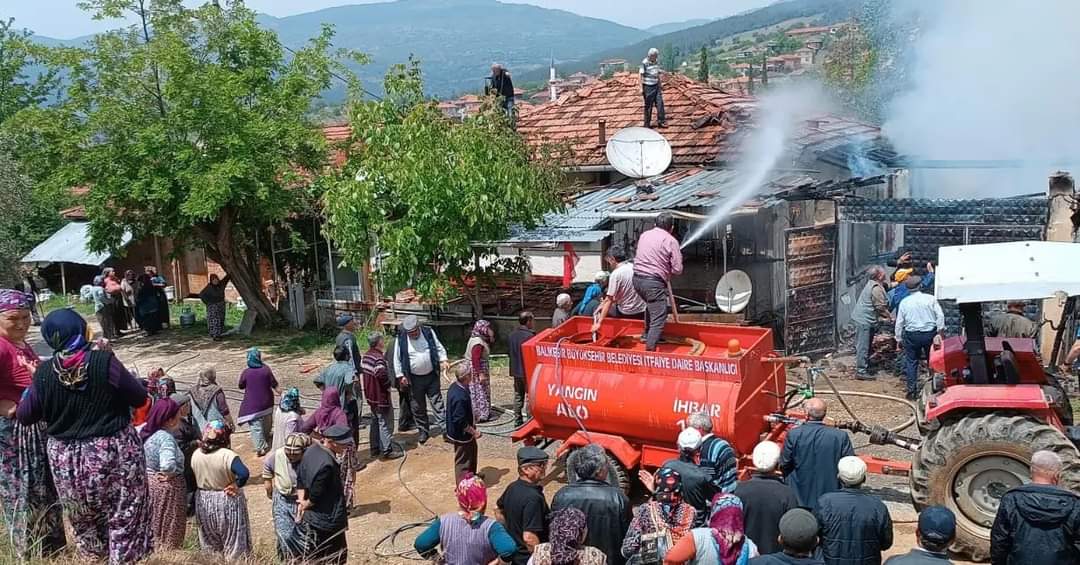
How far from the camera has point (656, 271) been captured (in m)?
9.28

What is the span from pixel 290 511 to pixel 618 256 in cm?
526

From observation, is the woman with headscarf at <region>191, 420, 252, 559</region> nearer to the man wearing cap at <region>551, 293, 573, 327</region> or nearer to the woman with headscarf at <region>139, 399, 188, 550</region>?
the woman with headscarf at <region>139, 399, 188, 550</region>

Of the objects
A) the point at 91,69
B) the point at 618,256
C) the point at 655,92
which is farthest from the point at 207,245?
the point at 618,256

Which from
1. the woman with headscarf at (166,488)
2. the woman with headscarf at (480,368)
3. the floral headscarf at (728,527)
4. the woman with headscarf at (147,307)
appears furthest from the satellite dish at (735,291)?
the woman with headscarf at (147,307)

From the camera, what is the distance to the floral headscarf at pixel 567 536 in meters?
5.43

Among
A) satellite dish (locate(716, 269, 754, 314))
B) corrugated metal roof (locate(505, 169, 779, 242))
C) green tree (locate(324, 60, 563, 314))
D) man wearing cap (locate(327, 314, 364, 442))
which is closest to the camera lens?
man wearing cap (locate(327, 314, 364, 442))

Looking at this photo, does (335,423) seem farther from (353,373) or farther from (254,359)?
(254,359)

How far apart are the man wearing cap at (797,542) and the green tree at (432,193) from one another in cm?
1080

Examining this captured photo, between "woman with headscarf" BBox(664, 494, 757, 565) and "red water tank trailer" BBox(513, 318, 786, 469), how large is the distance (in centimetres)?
241

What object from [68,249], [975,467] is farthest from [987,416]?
[68,249]

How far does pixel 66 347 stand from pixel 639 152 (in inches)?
495

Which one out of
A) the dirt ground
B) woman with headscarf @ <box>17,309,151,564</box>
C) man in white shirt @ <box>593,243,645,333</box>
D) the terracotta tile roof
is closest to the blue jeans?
the dirt ground

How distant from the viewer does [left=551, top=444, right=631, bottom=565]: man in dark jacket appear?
6074 mm

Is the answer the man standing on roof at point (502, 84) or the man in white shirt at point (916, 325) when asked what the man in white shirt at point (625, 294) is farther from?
the man standing on roof at point (502, 84)
